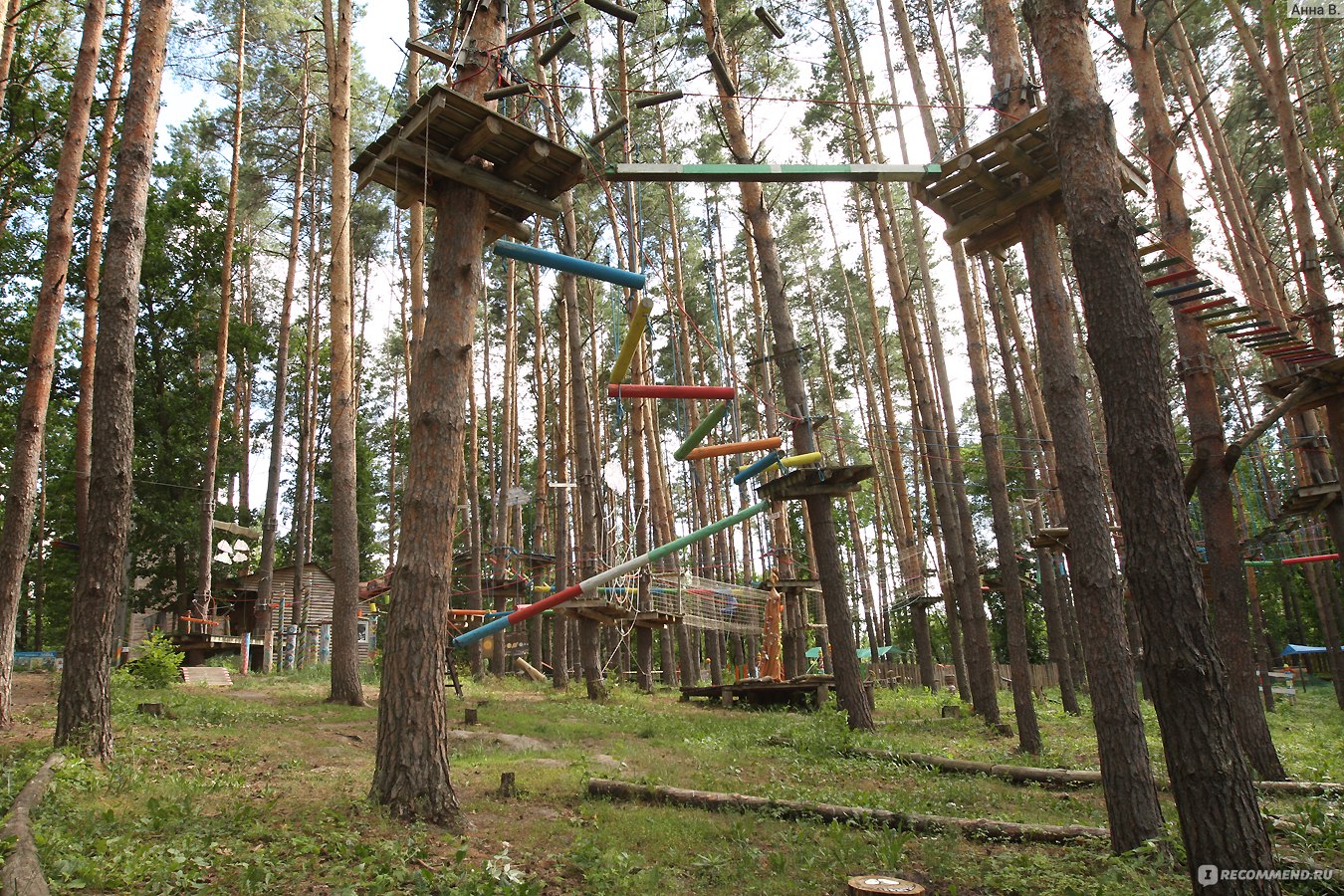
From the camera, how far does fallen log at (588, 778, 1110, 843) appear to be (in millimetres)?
5289

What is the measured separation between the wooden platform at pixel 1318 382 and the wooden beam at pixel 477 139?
A: 24.9ft

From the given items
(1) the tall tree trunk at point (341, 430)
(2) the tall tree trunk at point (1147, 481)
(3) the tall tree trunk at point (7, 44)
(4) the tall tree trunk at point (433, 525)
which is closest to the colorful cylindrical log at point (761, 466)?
(4) the tall tree trunk at point (433, 525)

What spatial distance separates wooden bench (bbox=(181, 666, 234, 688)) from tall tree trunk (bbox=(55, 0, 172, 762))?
7.01 metres

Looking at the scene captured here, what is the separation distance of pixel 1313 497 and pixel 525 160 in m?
9.97

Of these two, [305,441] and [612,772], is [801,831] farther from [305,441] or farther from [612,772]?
[305,441]

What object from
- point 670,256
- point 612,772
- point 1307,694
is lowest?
point 1307,694

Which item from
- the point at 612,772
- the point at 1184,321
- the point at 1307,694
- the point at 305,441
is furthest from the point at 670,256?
the point at 1307,694

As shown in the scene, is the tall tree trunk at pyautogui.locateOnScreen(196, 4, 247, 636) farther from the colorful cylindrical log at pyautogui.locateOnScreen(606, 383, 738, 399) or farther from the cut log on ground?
the cut log on ground

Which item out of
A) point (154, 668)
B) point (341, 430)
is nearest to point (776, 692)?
point (341, 430)

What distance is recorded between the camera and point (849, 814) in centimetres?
565

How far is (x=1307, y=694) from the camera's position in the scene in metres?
22.4

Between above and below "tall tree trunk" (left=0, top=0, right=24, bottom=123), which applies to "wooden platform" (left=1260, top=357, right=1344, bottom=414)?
below

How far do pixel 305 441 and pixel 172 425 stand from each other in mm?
3063

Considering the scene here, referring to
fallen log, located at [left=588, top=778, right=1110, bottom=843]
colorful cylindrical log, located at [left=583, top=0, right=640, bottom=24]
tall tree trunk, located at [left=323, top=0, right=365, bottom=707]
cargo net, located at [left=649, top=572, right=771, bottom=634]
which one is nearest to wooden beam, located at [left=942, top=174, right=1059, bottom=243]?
colorful cylindrical log, located at [left=583, top=0, right=640, bottom=24]
